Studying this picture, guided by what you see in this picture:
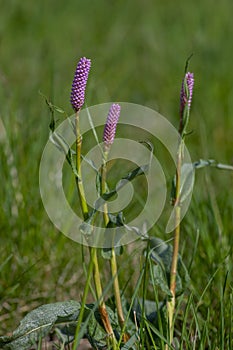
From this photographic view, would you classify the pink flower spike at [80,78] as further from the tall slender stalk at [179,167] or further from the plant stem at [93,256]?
the tall slender stalk at [179,167]

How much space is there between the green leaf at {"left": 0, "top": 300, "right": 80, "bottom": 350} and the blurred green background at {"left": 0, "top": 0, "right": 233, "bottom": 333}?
357mm

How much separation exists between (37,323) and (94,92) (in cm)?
134

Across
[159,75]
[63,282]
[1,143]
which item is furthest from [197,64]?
[63,282]

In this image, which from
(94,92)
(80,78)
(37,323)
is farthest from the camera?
(94,92)

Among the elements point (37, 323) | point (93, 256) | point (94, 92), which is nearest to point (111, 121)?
point (93, 256)

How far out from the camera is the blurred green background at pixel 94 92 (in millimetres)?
1973

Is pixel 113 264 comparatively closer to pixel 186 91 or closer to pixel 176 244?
pixel 176 244

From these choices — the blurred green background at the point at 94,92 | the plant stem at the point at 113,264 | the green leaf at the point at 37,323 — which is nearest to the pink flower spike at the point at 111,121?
the plant stem at the point at 113,264

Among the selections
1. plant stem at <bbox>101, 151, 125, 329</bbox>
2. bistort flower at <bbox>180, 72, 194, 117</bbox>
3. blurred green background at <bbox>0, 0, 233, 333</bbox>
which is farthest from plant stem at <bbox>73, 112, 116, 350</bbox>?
blurred green background at <bbox>0, 0, 233, 333</bbox>

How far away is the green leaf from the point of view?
1375 mm

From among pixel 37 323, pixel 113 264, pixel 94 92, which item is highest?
pixel 94 92

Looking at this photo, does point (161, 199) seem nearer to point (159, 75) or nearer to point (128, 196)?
point (128, 196)

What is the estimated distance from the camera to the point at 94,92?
2592mm

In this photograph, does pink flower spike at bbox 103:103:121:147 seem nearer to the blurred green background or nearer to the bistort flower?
the bistort flower
